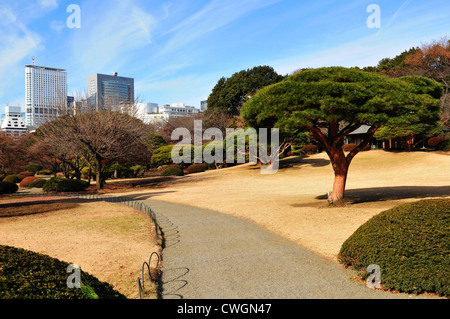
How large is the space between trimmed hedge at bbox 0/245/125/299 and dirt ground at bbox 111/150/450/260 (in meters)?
6.45

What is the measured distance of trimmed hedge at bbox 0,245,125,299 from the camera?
3572 millimetres

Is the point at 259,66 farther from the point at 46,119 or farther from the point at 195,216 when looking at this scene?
the point at 195,216

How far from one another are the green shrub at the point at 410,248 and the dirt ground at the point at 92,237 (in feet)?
15.7

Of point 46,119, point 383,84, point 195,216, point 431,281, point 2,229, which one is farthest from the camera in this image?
point 46,119

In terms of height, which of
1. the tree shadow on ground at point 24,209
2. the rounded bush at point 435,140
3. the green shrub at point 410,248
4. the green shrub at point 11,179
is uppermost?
the rounded bush at point 435,140

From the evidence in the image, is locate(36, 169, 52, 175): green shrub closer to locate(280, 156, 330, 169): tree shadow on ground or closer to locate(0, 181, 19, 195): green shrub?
locate(0, 181, 19, 195): green shrub

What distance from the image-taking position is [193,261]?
8289mm

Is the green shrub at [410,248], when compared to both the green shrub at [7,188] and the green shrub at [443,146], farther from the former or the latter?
the green shrub at [443,146]

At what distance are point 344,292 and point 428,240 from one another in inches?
72.9

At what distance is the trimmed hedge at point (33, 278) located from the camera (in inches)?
141

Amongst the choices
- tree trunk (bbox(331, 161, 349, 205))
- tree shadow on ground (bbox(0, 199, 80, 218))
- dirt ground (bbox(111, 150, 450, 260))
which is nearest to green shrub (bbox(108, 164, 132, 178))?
dirt ground (bbox(111, 150, 450, 260))

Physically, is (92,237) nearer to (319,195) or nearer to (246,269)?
(246,269)

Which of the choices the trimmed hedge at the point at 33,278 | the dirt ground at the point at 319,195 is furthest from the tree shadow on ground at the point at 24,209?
the trimmed hedge at the point at 33,278
